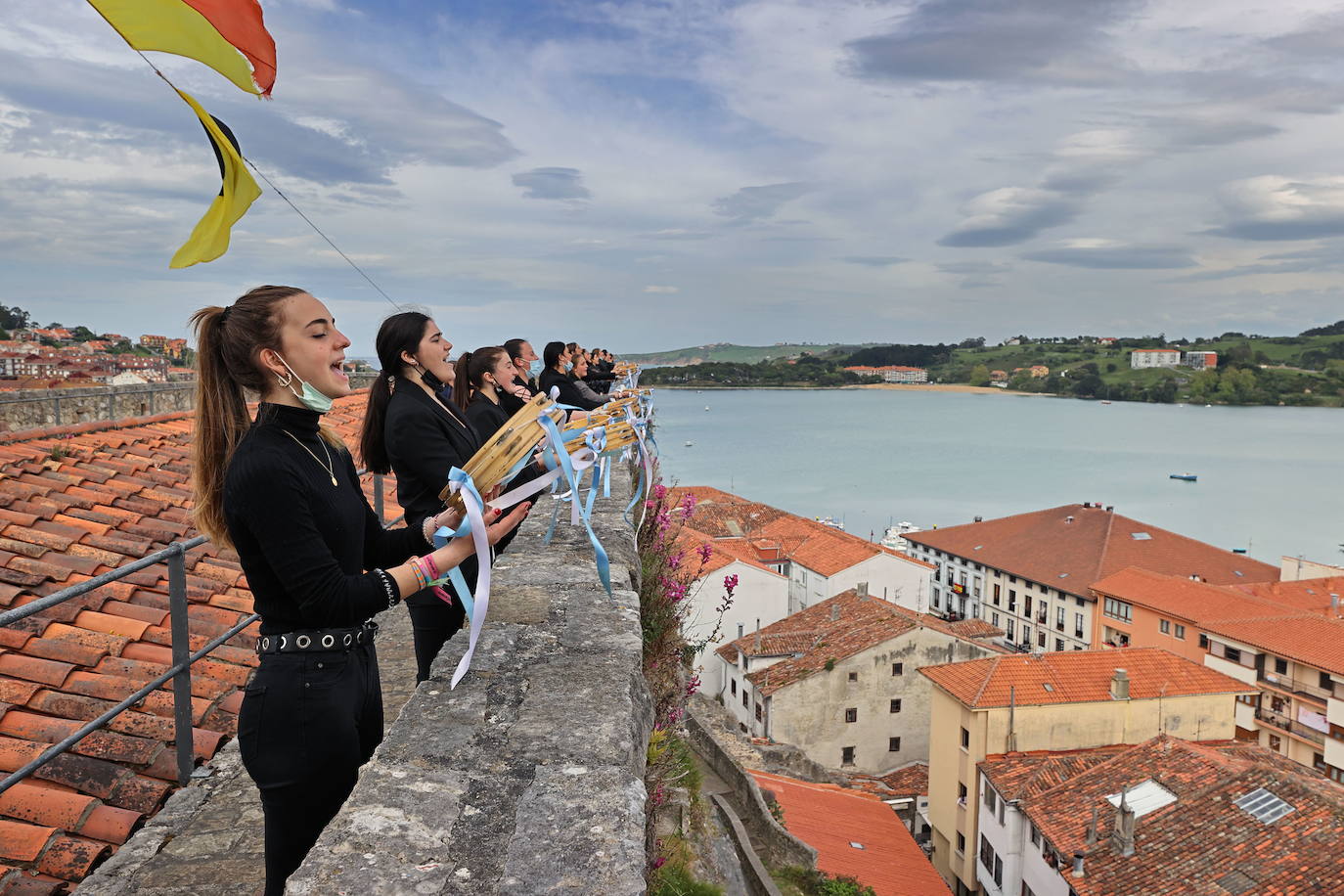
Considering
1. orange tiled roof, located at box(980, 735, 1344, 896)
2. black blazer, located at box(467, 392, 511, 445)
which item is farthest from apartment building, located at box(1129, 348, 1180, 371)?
black blazer, located at box(467, 392, 511, 445)

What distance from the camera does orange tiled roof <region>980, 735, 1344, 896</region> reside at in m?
15.7

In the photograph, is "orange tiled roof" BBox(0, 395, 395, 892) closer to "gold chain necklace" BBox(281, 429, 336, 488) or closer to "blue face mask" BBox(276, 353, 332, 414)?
"gold chain necklace" BBox(281, 429, 336, 488)

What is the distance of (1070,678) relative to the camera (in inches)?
912

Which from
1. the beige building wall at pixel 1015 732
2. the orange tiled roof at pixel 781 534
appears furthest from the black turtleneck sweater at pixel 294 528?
the orange tiled roof at pixel 781 534

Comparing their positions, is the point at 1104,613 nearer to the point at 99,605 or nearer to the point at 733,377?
the point at 99,605

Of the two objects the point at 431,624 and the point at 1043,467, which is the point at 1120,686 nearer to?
the point at 431,624

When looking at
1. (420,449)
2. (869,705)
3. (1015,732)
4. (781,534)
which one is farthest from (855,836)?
(781,534)

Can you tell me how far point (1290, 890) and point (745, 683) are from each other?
1547 cm

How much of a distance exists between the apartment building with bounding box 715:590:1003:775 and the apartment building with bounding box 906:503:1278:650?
1676cm

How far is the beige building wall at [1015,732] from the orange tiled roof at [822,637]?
413 cm

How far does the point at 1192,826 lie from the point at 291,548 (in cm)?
2030

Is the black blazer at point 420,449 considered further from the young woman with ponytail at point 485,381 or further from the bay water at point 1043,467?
the bay water at point 1043,467

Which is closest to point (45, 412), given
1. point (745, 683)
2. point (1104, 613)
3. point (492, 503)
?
point (492, 503)

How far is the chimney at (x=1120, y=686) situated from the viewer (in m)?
22.8
